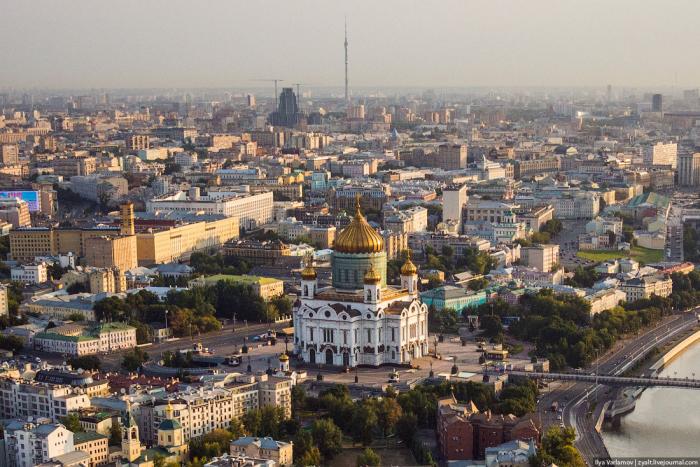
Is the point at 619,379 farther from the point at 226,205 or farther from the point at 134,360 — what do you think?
the point at 226,205

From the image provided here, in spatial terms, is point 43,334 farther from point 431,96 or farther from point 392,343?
point 431,96

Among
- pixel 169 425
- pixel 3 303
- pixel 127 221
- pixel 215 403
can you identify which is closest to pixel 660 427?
A: pixel 215 403

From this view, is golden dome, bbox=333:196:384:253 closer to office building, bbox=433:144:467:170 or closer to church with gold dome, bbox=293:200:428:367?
church with gold dome, bbox=293:200:428:367

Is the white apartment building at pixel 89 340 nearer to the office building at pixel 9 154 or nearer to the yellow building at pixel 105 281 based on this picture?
the yellow building at pixel 105 281

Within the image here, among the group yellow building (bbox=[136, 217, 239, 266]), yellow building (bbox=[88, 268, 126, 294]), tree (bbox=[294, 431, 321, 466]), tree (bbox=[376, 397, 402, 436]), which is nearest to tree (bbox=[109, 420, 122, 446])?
tree (bbox=[294, 431, 321, 466])

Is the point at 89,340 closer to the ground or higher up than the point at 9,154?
higher up

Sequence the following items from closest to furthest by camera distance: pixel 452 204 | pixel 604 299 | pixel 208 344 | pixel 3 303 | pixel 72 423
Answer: pixel 72 423 < pixel 208 344 < pixel 3 303 < pixel 604 299 < pixel 452 204

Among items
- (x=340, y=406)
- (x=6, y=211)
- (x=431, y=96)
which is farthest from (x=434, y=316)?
(x=431, y=96)
